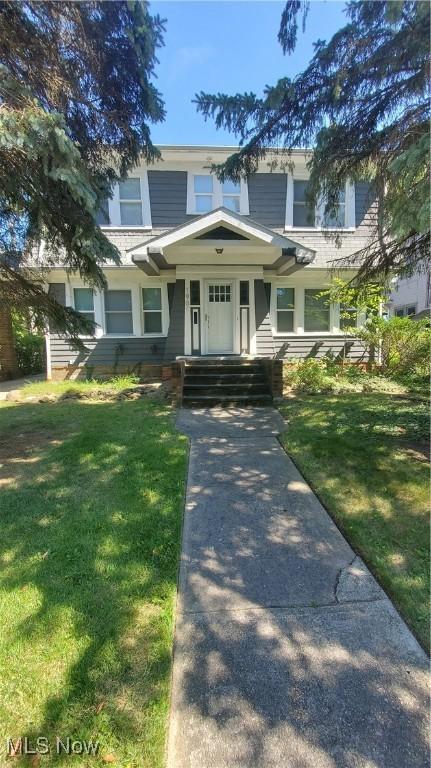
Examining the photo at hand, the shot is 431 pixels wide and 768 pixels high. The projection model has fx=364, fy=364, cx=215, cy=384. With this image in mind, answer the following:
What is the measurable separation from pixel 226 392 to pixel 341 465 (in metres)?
3.81

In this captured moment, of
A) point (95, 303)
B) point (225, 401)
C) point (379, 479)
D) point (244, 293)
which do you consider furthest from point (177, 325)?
point (379, 479)

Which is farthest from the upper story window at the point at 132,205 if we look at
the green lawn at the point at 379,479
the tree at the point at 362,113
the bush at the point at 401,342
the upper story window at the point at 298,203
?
the green lawn at the point at 379,479

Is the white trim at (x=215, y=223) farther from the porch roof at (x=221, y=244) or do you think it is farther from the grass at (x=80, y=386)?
the grass at (x=80, y=386)

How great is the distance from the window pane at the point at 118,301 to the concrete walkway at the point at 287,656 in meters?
8.73

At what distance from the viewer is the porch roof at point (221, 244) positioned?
810 centimetres

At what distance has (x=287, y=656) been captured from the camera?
1.89m

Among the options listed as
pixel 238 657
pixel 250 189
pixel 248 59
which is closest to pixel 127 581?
pixel 238 657

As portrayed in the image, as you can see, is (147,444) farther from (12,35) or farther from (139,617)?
(12,35)

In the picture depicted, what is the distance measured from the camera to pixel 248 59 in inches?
199

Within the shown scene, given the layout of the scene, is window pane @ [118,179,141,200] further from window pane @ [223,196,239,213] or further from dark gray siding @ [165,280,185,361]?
dark gray siding @ [165,280,185,361]

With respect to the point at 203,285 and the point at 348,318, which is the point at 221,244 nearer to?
the point at 203,285

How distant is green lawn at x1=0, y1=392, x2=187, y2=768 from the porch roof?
5.24m

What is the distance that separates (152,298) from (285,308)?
13.3 feet

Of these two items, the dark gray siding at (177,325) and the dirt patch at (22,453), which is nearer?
the dirt patch at (22,453)
